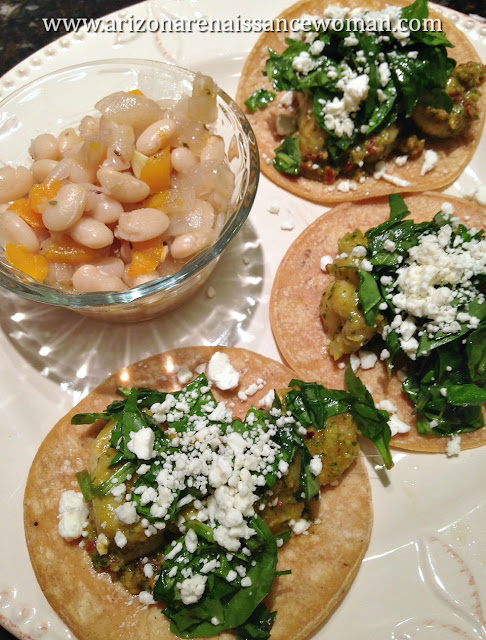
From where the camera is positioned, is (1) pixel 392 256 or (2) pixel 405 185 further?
(2) pixel 405 185

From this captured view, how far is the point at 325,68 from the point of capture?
293 centimetres

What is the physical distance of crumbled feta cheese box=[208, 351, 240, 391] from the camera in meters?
2.51

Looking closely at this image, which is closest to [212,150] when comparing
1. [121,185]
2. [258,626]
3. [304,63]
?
[121,185]

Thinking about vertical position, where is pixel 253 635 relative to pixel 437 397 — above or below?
below

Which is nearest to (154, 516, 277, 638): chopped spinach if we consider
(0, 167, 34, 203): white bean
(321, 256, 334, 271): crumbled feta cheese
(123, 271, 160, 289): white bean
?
(123, 271, 160, 289): white bean

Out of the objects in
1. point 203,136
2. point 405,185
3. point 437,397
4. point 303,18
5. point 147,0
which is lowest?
point 437,397

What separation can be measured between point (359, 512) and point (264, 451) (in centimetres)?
58

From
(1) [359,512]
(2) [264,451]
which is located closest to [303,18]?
(2) [264,451]

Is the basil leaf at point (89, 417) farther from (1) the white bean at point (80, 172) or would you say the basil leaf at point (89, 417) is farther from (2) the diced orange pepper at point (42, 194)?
(1) the white bean at point (80, 172)

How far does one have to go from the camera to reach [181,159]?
242 cm

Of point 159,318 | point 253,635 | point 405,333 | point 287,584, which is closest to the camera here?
point 253,635

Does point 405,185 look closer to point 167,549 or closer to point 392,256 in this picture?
point 392,256

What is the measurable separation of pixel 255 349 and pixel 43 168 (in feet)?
4.42

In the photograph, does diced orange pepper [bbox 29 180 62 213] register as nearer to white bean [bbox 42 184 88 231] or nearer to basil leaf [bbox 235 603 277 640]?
white bean [bbox 42 184 88 231]
